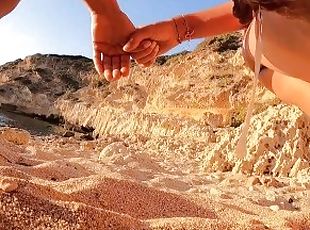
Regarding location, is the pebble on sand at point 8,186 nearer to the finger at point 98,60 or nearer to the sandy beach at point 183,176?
the sandy beach at point 183,176

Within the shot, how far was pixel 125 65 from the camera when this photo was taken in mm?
2137

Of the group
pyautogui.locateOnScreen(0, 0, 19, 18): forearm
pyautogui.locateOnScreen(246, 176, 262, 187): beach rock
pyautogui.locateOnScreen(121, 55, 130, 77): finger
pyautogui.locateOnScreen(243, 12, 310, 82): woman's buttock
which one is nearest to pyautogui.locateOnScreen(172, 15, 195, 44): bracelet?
pyautogui.locateOnScreen(121, 55, 130, 77): finger

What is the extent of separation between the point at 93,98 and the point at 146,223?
23333mm

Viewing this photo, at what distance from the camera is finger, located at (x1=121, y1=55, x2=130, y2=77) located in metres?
2.10

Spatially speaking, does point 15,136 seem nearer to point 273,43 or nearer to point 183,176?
point 183,176

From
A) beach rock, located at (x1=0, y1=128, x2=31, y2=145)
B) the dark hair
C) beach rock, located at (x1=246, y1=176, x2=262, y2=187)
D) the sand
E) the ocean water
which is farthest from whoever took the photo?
the ocean water

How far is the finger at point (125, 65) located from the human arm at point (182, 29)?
0.04 metres

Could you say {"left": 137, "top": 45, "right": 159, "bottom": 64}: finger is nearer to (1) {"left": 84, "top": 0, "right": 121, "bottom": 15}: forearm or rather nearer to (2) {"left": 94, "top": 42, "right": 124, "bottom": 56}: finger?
(2) {"left": 94, "top": 42, "right": 124, "bottom": 56}: finger

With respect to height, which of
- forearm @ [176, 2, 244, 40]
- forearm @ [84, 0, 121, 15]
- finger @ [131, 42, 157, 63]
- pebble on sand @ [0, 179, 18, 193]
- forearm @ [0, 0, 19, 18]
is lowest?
pebble on sand @ [0, 179, 18, 193]

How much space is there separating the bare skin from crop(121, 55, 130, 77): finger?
38mm

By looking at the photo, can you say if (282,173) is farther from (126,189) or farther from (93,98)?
(93,98)

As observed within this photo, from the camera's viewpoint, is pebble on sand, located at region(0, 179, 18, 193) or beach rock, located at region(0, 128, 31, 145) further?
beach rock, located at region(0, 128, 31, 145)

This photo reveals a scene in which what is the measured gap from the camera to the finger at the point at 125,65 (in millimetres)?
2104

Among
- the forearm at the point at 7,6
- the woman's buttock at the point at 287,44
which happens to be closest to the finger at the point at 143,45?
the woman's buttock at the point at 287,44
